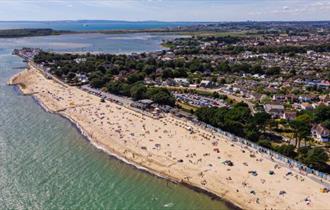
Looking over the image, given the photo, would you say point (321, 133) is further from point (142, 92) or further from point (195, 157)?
point (142, 92)

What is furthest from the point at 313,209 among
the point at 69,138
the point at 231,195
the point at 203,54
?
the point at 203,54

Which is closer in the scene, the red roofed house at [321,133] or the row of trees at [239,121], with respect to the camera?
the red roofed house at [321,133]

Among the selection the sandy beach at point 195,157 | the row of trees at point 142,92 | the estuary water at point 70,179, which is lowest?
the estuary water at point 70,179

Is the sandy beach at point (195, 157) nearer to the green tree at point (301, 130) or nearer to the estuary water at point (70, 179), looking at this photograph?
the estuary water at point (70, 179)

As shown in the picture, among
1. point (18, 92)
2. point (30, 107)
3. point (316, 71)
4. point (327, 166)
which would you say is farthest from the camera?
point (316, 71)

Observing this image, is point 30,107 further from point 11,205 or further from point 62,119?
point 11,205

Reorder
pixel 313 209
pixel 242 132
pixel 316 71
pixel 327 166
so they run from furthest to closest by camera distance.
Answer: pixel 316 71 < pixel 242 132 < pixel 327 166 < pixel 313 209

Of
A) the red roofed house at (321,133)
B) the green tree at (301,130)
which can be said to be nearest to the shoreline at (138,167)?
the green tree at (301,130)

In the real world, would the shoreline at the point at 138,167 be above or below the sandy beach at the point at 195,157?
below

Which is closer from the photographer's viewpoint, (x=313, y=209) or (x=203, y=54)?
(x=313, y=209)
